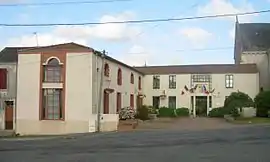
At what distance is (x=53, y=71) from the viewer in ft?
138

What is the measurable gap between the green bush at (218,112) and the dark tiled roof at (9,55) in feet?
73.6

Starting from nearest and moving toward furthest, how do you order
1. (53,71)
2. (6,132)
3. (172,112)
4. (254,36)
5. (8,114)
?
(53,71), (6,132), (8,114), (172,112), (254,36)

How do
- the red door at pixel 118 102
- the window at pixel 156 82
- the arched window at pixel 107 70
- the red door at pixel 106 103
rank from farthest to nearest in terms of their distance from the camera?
the window at pixel 156 82 < the red door at pixel 118 102 < the arched window at pixel 107 70 < the red door at pixel 106 103

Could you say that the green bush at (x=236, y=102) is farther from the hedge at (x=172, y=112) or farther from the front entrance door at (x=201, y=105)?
the hedge at (x=172, y=112)

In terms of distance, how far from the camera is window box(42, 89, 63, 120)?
4156cm

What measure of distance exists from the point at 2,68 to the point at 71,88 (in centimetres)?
836

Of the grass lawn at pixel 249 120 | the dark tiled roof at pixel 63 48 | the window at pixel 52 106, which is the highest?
the dark tiled roof at pixel 63 48

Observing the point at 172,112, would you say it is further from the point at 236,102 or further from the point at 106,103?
the point at 106,103

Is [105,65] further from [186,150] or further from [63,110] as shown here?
[186,150]

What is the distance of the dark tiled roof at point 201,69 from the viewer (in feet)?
197

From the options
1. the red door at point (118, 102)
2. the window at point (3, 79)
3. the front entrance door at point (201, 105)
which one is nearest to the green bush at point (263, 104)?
the front entrance door at point (201, 105)

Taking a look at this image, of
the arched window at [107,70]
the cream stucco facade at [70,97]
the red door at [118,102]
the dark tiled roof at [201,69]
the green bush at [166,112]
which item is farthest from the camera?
the dark tiled roof at [201,69]

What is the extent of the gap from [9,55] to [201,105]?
24.6m

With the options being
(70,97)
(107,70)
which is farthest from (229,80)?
(70,97)
